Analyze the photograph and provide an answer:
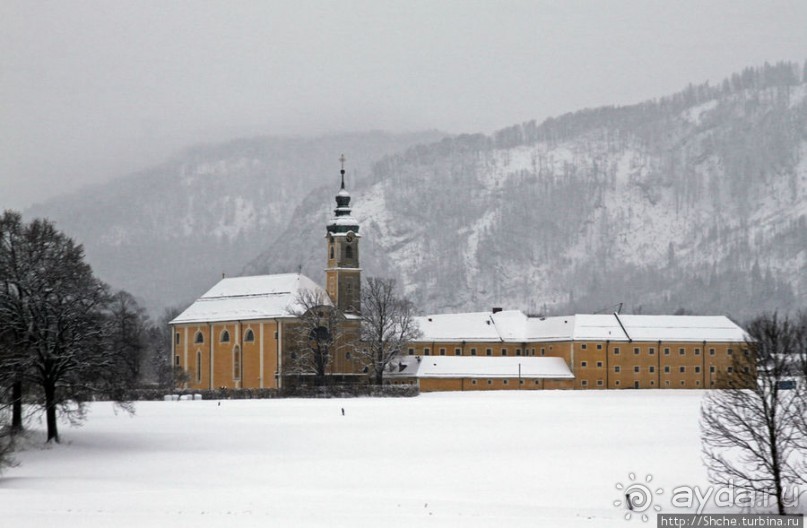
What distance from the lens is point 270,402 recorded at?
96.6 m

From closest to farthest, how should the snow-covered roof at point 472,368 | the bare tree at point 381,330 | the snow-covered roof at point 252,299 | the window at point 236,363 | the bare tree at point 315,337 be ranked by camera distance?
the bare tree at point 315,337
the bare tree at point 381,330
the snow-covered roof at point 472,368
the snow-covered roof at point 252,299
the window at point 236,363

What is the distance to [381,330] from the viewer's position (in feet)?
380

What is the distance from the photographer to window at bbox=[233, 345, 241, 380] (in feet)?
404

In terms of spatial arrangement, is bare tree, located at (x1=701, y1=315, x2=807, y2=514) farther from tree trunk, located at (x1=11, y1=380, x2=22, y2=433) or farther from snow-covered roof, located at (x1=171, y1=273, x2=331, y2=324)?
snow-covered roof, located at (x1=171, y1=273, x2=331, y2=324)

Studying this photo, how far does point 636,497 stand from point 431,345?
305 ft

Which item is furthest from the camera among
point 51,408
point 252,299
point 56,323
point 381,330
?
point 252,299

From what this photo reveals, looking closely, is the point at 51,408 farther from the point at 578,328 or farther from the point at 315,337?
the point at 578,328

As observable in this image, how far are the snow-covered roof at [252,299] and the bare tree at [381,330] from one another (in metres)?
5.62

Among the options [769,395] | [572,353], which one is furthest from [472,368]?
[769,395]

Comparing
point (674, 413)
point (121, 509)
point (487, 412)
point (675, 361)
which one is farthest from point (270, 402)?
point (121, 509)

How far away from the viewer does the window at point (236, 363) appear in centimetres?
12306

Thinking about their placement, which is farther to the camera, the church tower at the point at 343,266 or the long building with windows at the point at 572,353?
the church tower at the point at 343,266

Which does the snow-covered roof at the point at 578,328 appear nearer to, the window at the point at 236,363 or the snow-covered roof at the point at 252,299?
the snow-covered roof at the point at 252,299

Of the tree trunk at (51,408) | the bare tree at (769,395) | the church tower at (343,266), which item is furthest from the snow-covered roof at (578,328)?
the bare tree at (769,395)
